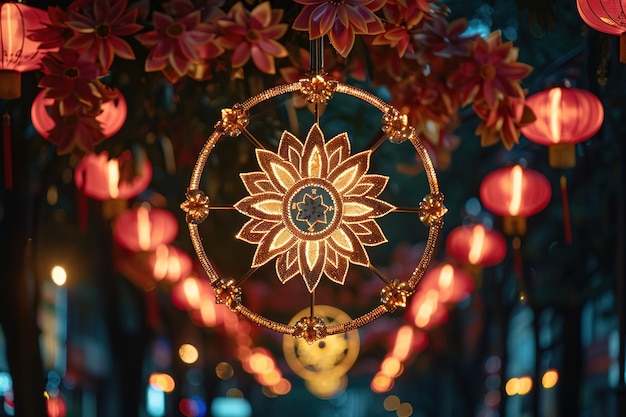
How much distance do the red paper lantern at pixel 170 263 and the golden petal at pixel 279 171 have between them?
0.79 m

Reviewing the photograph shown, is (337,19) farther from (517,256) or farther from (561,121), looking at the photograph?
(517,256)

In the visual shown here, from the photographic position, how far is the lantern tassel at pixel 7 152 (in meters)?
2.24

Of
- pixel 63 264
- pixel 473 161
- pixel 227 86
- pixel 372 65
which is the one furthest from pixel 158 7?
pixel 473 161

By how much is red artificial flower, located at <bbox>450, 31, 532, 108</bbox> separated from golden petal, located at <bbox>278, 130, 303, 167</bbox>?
0.54 metres

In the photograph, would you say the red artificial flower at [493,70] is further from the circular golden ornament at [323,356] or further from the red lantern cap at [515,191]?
the circular golden ornament at [323,356]

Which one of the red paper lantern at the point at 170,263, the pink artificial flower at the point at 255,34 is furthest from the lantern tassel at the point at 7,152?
the pink artificial flower at the point at 255,34

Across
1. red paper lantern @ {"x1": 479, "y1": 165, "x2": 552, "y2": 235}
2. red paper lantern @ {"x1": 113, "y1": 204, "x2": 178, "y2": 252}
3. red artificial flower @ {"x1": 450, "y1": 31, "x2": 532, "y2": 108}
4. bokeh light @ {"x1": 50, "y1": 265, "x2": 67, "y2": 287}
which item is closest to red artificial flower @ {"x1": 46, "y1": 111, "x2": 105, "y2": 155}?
red paper lantern @ {"x1": 113, "y1": 204, "x2": 178, "y2": 252}

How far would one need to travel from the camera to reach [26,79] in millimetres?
2158

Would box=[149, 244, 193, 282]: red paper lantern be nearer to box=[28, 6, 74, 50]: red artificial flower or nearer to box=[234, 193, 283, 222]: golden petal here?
box=[28, 6, 74, 50]: red artificial flower

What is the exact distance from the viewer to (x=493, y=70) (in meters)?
1.90

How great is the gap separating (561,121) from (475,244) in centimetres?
42

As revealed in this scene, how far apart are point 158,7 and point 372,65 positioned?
53 cm

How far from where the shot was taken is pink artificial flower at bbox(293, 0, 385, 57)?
1.61 m

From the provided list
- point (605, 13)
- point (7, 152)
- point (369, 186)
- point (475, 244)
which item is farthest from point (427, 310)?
point (7, 152)
